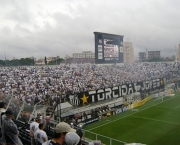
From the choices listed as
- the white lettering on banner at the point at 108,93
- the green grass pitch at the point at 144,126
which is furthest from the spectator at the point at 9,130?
the white lettering on banner at the point at 108,93

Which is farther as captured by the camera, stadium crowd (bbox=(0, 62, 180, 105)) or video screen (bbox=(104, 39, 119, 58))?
video screen (bbox=(104, 39, 119, 58))

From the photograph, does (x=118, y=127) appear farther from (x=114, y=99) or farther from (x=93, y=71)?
(x=93, y=71)

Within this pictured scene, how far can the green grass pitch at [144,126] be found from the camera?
14.5 metres

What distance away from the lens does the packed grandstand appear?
53.0ft

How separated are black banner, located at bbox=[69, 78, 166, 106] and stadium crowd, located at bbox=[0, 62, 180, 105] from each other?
46.7 inches

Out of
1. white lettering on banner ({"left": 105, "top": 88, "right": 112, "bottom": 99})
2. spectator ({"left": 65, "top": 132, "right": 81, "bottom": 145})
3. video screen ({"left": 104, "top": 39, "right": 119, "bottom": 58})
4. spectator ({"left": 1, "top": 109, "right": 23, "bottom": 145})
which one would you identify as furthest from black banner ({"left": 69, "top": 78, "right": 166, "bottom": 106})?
spectator ({"left": 65, "top": 132, "right": 81, "bottom": 145})

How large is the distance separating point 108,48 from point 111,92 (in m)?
11.0

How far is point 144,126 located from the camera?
17812 millimetres

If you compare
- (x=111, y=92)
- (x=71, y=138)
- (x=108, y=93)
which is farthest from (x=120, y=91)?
(x=71, y=138)

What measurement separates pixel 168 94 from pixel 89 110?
15.5 meters

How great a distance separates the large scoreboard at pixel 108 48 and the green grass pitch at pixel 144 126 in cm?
1000

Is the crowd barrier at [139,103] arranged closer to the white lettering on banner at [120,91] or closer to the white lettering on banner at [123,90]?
the white lettering on banner at [120,91]

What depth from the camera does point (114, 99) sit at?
77.3ft

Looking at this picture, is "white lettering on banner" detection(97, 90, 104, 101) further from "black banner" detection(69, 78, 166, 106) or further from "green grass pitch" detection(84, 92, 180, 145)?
"green grass pitch" detection(84, 92, 180, 145)
